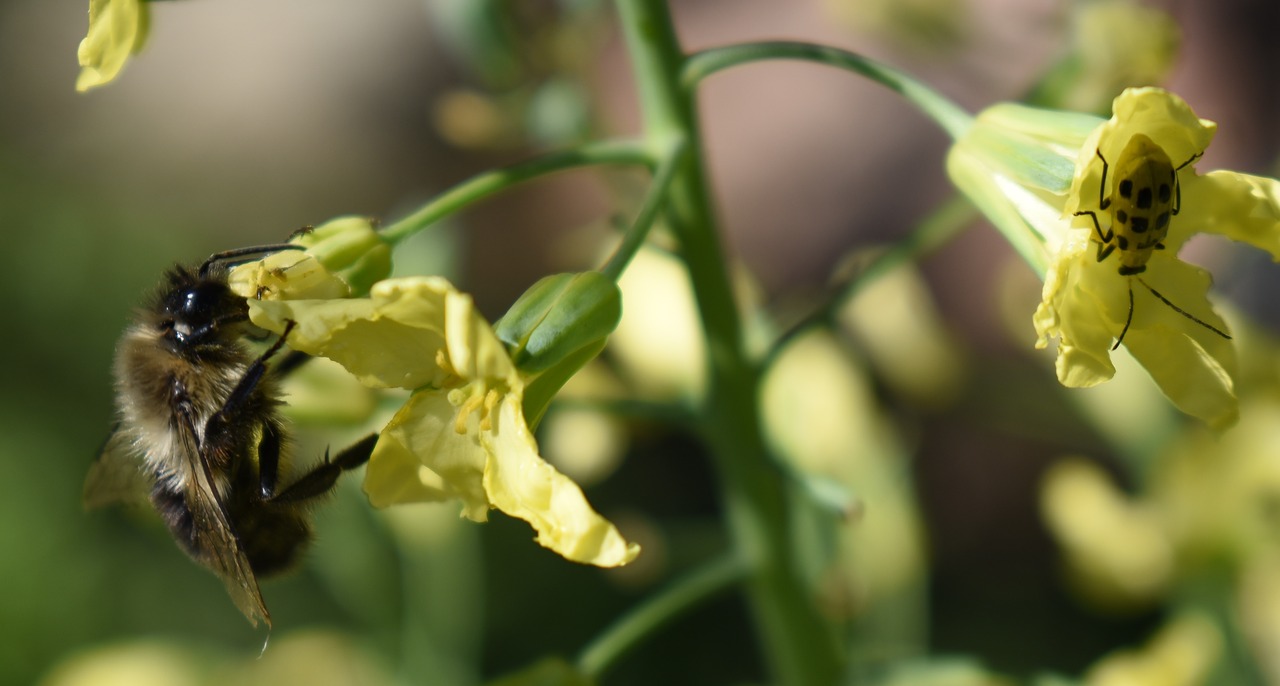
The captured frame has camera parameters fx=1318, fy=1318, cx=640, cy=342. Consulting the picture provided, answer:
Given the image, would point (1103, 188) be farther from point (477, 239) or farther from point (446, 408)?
point (477, 239)

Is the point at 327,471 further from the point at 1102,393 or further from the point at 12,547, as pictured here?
the point at 12,547

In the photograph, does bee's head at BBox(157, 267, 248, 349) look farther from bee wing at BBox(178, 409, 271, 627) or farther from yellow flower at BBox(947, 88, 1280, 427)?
yellow flower at BBox(947, 88, 1280, 427)

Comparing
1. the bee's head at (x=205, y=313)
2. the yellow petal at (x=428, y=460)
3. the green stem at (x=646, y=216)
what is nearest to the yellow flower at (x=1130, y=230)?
the green stem at (x=646, y=216)

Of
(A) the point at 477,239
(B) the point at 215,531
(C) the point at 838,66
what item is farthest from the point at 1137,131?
(A) the point at 477,239

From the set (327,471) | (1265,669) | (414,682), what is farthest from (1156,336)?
(1265,669)

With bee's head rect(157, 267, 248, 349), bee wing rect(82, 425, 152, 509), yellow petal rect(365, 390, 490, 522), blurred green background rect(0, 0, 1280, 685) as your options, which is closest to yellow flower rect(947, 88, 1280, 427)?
yellow petal rect(365, 390, 490, 522)

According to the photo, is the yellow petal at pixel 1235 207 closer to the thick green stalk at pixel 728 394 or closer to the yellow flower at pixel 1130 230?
the yellow flower at pixel 1130 230
